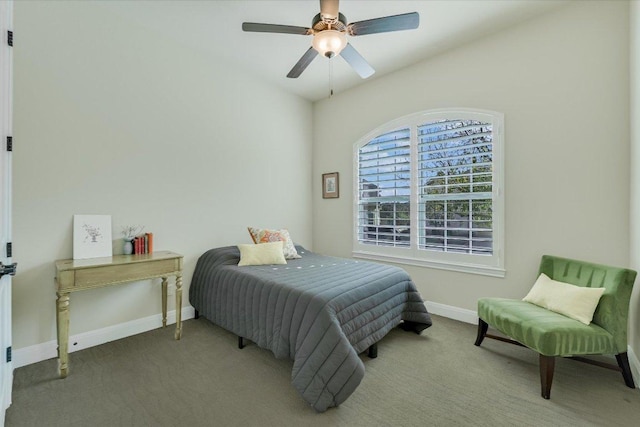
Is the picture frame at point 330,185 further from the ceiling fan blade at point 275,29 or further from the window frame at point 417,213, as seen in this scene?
the ceiling fan blade at point 275,29

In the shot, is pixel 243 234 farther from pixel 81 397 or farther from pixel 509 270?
pixel 509 270

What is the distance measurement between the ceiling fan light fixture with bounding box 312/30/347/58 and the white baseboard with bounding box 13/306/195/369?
293 centimetres

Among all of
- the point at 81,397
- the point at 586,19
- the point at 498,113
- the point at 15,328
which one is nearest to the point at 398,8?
the point at 498,113

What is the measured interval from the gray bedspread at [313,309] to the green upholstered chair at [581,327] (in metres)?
0.80

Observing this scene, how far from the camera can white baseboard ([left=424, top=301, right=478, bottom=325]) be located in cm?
301

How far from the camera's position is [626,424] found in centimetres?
161

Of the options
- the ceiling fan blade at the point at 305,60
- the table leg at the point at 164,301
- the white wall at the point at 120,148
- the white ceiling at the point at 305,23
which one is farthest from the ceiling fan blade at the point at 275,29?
the table leg at the point at 164,301

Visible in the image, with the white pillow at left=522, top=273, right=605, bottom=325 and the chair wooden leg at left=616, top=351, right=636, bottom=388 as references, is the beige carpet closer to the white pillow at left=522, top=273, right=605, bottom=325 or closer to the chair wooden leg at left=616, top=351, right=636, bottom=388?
the chair wooden leg at left=616, top=351, right=636, bottom=388

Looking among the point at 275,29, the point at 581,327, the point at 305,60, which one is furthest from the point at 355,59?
the point at 581,327

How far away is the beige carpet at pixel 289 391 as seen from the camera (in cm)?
165

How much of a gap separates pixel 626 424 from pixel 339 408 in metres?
1.63

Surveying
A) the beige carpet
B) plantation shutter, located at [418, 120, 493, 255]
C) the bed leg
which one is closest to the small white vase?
the beige carpet

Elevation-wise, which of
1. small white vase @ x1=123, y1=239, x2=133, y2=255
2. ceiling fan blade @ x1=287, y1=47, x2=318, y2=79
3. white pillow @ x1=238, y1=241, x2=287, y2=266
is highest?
ceiling fan blade @ x1=287, y1=47, x2=318, y2=79

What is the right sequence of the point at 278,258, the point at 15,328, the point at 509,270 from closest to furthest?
the point at 15,328 → the point at 509,270 → the point at 278,258
